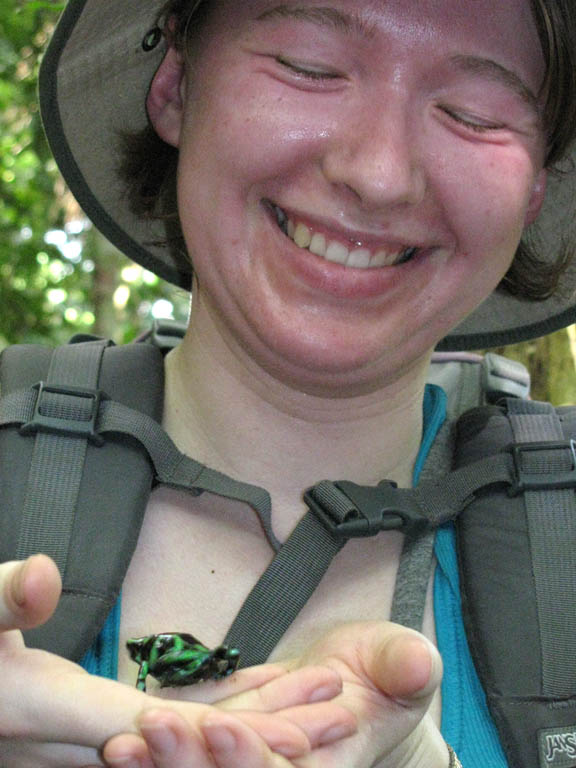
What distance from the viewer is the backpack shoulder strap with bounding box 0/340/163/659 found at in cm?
162

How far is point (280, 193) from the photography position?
1825 millimetres

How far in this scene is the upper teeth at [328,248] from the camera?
1.88 metres

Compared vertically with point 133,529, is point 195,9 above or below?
above

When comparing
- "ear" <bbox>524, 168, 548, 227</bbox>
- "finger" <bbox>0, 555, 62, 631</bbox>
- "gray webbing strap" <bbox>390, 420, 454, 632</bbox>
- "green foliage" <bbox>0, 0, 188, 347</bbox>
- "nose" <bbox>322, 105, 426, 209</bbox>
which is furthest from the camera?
"green foliage" <bbox>0, 0, 188, 347</bbox>

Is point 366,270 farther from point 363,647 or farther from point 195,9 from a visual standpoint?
point 363,647

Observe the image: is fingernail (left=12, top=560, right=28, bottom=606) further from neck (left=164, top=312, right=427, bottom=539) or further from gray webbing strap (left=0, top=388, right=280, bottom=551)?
neck (left=164, top=312, right=427, bottom=539)

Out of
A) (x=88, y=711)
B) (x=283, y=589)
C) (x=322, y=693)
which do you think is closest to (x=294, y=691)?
(x=322, y=693)

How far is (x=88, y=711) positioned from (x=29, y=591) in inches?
8.7

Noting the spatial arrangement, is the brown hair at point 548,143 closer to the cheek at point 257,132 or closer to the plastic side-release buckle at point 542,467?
the cheek at point 257,132

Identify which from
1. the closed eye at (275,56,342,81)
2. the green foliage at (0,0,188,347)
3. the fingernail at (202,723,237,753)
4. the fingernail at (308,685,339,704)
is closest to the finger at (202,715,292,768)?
the fingernail at (202,723,237,753)

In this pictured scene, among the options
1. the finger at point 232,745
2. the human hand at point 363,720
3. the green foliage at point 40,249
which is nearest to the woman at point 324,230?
the human hand at point 363,720

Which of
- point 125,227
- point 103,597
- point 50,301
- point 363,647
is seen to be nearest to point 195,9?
point 125,227

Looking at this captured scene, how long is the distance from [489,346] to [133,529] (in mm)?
1225

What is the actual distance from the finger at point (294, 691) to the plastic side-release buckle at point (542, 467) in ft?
2.51
